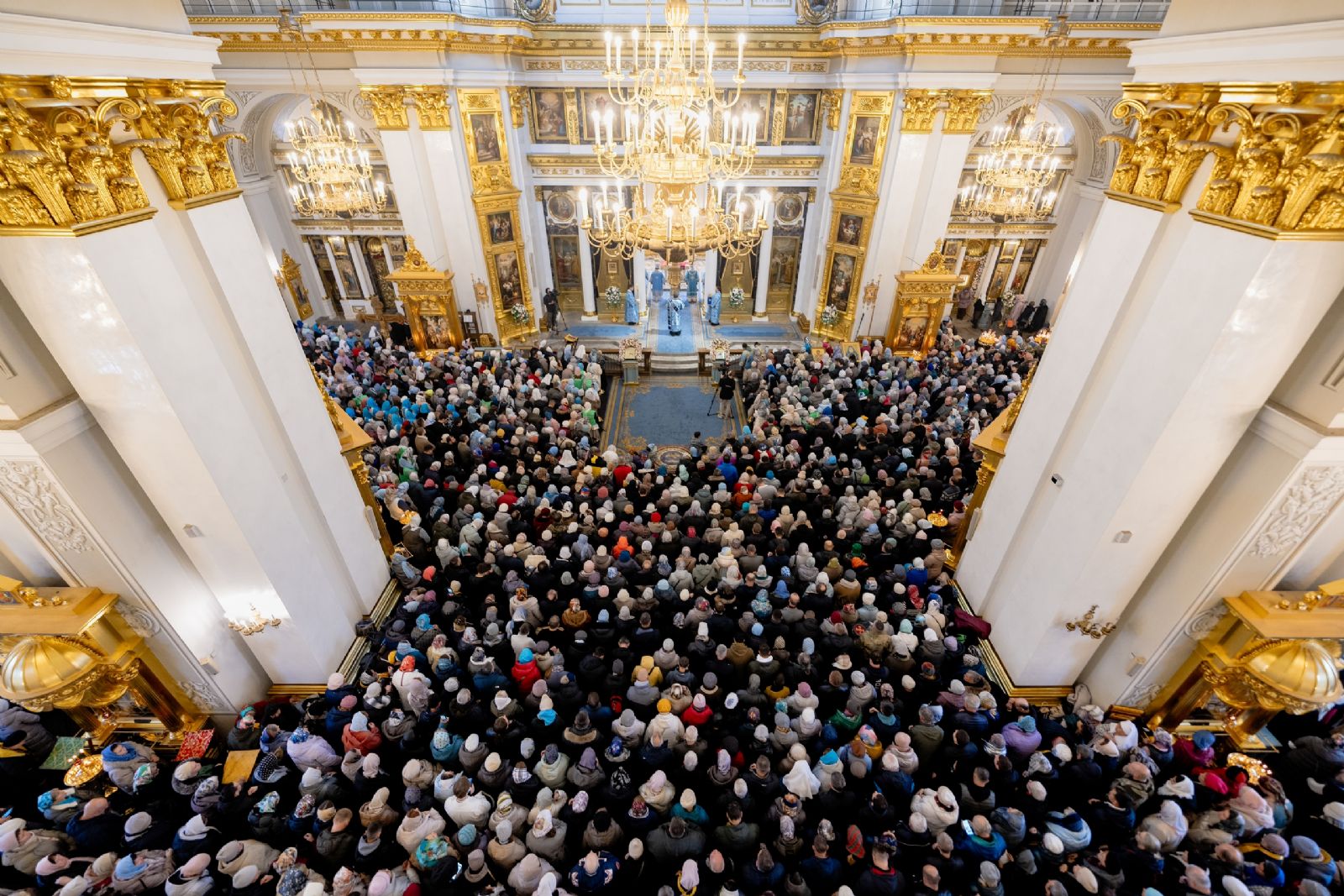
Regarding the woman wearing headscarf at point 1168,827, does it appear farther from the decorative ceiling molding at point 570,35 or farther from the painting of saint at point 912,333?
the decorative ceiling molding at point 570,35

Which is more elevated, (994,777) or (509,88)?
(509,88)

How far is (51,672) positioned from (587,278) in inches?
589

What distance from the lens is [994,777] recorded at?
18.6 ft

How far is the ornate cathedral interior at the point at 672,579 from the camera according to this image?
432 centimetres

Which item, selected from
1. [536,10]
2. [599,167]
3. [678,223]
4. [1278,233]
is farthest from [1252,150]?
[536,10]

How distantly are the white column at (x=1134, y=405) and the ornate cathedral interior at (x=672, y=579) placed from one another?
42mm

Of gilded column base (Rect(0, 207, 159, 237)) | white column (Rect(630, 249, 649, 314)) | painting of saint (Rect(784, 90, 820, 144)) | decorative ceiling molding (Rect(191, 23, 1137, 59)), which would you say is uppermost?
decorative ceiling molding (Rect(191, 23, 1137, 59))

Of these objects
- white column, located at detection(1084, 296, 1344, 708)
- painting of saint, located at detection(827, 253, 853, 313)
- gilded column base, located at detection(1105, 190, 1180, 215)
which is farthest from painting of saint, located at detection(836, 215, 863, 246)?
white column, located at detection(1084, 296, 1344, 708)

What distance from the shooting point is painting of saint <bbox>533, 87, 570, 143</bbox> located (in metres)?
15.4

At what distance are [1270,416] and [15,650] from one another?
1093 centimetres

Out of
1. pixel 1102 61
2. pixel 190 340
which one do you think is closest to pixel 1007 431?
pixel 190 340

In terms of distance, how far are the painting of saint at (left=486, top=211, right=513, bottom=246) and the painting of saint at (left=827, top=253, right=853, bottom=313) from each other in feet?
29.0

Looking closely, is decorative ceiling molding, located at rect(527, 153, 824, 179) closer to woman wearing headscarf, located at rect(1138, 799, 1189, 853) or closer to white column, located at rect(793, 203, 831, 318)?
white column, located at rect(793, 203, 831, 318)

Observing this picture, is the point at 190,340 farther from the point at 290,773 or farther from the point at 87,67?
the point at 290,773
